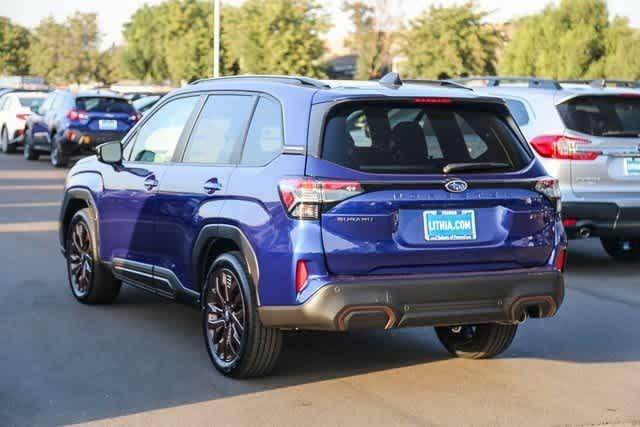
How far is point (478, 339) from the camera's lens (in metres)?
7.32

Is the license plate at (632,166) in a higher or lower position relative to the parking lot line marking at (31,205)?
higher

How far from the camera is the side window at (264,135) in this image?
651cm

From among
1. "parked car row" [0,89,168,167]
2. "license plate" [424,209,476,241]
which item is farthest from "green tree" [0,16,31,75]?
"license plate" [424,209,476,241]

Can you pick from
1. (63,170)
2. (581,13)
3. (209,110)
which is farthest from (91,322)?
(581,13)

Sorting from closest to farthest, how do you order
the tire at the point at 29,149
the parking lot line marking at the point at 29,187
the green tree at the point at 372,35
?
the parking lot line marking at the point at 29,187 < the tire at the point at 29,149 < the green tree at the point at 372,35

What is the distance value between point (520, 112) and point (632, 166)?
1220mm

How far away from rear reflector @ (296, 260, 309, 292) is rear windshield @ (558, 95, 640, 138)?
18.2ft

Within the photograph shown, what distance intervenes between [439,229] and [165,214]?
2057mm

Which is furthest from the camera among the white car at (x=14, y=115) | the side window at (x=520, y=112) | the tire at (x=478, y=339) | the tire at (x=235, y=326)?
the white car at (x=14, y=115)

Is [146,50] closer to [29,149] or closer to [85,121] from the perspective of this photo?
[29,149]

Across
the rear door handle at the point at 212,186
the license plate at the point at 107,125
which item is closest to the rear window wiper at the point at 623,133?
the rear door handle at the point at 212,186

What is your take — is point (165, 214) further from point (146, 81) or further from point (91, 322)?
point (146, 81)

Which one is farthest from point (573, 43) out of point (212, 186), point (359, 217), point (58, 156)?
point (359, 217)

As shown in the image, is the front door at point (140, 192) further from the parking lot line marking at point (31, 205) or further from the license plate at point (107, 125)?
the license plate at point (107, 125)
